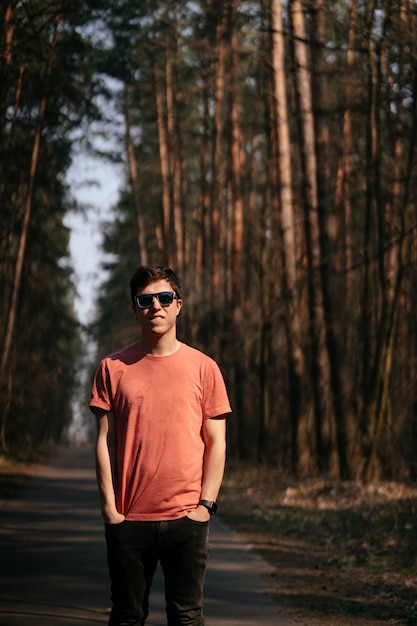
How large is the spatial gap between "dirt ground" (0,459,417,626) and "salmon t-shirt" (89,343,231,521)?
392 centimetres

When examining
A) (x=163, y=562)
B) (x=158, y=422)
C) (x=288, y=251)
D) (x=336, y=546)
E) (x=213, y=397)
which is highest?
(x=288, y=251)

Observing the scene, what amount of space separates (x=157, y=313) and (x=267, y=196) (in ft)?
101

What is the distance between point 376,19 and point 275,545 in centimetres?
738

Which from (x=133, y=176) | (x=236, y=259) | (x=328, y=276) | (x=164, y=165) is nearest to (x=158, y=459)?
(x=328, y=276)

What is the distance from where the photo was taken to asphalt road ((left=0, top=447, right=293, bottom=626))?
8961 millimetres

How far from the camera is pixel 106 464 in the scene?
5352mm

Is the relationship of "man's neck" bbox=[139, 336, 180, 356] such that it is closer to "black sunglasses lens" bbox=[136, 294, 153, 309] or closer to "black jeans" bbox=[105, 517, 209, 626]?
"black sunglasses lens" bbox=[136, 294, 153, 309]

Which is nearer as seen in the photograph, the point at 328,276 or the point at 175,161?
the point at 328,276

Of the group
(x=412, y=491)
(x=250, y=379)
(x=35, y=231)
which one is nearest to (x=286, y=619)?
(x=412, y=491)

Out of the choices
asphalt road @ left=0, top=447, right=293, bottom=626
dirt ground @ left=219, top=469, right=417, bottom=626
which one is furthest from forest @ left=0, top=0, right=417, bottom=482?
asphalt road @ left=0, top=447, right=293, bottom=626

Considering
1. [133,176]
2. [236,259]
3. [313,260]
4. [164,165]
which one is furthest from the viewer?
[133,176]

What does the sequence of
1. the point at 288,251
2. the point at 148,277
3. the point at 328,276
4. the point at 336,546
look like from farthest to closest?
1. the point at 288,251
2. the point at 328,276
3. the point at 336,546
4. the point at 148,277

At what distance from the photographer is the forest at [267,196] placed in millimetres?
19969

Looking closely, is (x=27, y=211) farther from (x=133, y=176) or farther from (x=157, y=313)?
(x=157, y=313)
